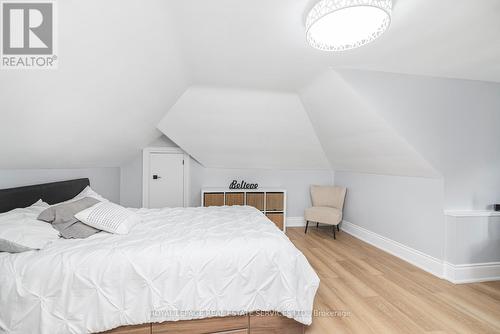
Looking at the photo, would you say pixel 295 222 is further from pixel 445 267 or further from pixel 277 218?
pixel 445 267

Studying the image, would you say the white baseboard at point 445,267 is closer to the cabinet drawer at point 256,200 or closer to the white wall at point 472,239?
the white wall at point 472,239

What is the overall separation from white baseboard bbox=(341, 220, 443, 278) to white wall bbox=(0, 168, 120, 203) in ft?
13.9

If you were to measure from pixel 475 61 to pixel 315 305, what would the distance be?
108 inches

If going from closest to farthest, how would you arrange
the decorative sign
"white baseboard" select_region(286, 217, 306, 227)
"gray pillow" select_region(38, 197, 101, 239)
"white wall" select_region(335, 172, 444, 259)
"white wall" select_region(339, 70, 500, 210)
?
"gray pillow" select_region(38, 197, 101, 239) → "white wall" select_region(339, 70, 500, 210) → "white wall" select_region(335, 172, 444, 259) → the decorative sign → "white baseboard" select_region(286, 217, 306, 227)

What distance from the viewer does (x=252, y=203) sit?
417 cm

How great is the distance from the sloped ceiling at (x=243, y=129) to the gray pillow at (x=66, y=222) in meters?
1.85

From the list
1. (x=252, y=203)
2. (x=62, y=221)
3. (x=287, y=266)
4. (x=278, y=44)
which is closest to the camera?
(x=287, y=266)

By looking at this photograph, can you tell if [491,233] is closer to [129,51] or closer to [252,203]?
[252,203]

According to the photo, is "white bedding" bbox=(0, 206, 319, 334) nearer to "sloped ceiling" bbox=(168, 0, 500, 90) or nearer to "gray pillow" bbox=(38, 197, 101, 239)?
"gray pillow" bbox=(38, 197, 101, 239)

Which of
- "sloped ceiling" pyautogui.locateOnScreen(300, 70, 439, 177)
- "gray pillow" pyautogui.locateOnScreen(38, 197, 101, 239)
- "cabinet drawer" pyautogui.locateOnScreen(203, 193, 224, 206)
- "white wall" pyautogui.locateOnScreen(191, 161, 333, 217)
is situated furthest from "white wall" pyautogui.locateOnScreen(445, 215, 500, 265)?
"gray pillow" pyautogui.locateOnScreen(38, 197, 101, 239)

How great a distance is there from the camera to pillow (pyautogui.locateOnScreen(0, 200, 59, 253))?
1.45 metres

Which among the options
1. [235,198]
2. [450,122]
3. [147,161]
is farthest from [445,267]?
[147,161]

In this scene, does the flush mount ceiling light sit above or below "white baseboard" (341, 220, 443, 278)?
above

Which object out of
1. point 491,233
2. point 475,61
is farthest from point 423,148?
point 491,233
